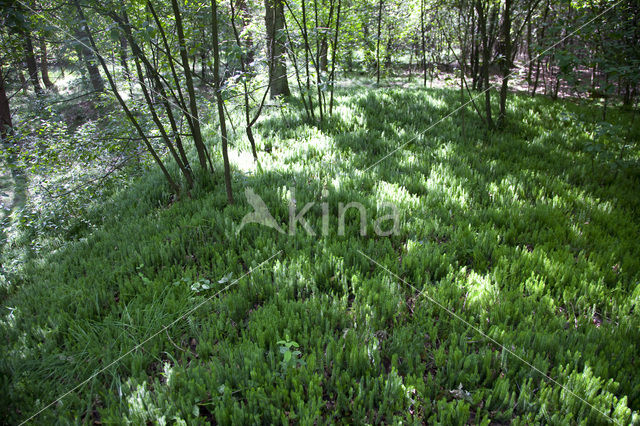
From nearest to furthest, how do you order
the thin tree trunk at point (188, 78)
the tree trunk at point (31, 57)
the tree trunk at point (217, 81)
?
the tree trunk at point (217, 81)
the thin tree trunk at point (188, 78)
the tree trunk at point (31, 57)

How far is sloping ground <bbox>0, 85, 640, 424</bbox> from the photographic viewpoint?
1890 mm

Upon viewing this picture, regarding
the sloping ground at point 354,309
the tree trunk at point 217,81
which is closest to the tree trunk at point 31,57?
the tree trunk at point 217,81

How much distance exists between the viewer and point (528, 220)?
3555 millimetres

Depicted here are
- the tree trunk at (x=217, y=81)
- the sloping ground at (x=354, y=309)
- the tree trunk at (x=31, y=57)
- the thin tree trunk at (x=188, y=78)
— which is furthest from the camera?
the tree trunk at (x=31, y=57)

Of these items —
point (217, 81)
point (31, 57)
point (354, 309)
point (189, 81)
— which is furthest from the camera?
point (31, 57)

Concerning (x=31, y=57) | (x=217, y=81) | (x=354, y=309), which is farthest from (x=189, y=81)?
(x=31, y=57)

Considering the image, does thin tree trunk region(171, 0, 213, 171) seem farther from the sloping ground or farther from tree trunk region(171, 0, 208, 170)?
the sloping ground

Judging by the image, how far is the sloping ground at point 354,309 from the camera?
1.89 metres

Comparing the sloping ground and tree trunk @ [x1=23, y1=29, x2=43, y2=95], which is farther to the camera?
tree trunk @ [x1=23, y1=29, x2=43, y2=95]

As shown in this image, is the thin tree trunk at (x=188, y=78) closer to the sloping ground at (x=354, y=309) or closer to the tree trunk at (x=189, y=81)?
the tree trunk at (x=189, y=81)

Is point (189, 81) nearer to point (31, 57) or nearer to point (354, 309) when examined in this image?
point (354, 309)

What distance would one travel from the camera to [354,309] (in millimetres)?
2518

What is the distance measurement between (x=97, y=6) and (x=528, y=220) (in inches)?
204

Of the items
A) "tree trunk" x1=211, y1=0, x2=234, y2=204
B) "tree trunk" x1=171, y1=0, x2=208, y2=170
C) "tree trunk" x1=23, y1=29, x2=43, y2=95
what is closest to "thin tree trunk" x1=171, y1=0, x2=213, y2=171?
"tree trunk" x1=171, y1=0, x2=208, y2=170
